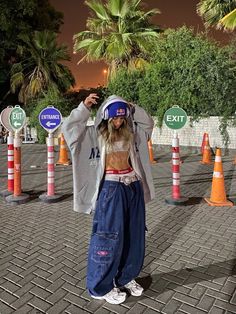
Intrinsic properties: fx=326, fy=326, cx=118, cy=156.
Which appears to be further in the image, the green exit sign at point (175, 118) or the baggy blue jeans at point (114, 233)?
the green exit sign at point (175, 118)

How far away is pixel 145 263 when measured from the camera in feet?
12.2

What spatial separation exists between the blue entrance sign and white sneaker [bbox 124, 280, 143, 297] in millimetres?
3918

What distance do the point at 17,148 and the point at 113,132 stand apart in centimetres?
405

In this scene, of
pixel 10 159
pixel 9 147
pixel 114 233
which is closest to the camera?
pixel 114 233

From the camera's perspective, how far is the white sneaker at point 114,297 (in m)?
2.90

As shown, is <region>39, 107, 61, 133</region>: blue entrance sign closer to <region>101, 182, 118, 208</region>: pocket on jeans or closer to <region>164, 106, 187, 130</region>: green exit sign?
<region>164, 106, 187, 130</region>: green exit sign

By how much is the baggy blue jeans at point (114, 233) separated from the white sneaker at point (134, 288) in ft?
0.63

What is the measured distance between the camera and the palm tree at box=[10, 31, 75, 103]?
72.2 feet

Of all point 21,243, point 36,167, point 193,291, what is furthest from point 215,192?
point 36,167

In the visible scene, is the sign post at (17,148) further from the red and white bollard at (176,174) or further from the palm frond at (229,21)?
the palm frond at (229,21)

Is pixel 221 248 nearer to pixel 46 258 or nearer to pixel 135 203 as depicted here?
pixel 135 203

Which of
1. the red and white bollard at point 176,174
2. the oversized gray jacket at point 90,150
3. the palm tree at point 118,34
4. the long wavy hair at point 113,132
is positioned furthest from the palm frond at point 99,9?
the long wavy hair at point 113,132

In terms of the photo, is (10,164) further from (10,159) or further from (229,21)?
(229,21)

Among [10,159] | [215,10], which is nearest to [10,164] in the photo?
[10,159]
